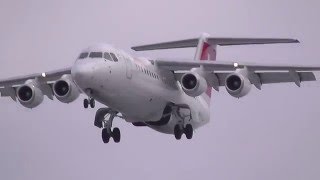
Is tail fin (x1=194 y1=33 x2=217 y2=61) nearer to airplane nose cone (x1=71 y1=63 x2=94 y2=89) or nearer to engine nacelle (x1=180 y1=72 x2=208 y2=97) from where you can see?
engine nacelle (x1=180 y1=72 x2=208 y2=97)

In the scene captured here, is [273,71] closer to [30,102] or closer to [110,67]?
[110,67]

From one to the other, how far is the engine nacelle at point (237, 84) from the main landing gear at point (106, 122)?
12.3ft

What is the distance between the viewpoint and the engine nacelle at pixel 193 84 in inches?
1109

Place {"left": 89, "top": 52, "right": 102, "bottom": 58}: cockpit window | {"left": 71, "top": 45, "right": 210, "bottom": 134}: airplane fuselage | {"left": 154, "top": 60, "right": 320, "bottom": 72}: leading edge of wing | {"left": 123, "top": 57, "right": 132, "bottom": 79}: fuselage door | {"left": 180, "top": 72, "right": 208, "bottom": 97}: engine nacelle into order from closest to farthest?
{"left": 71, "top": 45, "right": 210, "bottom": 134}: airplane fuselage, {"left": 89, "top": 52, "right": 102, "bottom": 58}: cockpit window, {"left": 123, "top": 57, "right": 132, "bottom": 79}: fuselage door, {"left": 180, "top": 72, "right": 208, "bottom": 97}: engine nacelle, {"left": 154, "top": 60, "right": 320, "bottom": 72}: leading edge of wing

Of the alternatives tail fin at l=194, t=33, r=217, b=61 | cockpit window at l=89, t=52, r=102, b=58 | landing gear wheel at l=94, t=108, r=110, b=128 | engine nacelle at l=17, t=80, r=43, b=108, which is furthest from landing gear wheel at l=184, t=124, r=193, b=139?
cockpit window at l=89, t=52, r=102, b=58

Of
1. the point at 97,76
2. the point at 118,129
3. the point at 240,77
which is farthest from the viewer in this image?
the point at 118,129

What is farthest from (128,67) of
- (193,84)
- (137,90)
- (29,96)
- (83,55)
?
(29,96)

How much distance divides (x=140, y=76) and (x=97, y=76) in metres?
2.18

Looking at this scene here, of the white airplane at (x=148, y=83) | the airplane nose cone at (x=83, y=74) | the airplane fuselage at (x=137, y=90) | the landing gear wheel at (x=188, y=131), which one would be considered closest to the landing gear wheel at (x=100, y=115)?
the white airplane at (x=148, y=83)

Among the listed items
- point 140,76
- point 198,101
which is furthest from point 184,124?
point 140,76

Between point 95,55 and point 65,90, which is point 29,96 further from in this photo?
point 95,55

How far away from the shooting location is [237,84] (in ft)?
92.0

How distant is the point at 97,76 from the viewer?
26.2 m

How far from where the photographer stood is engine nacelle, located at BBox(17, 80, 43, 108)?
29438mm
